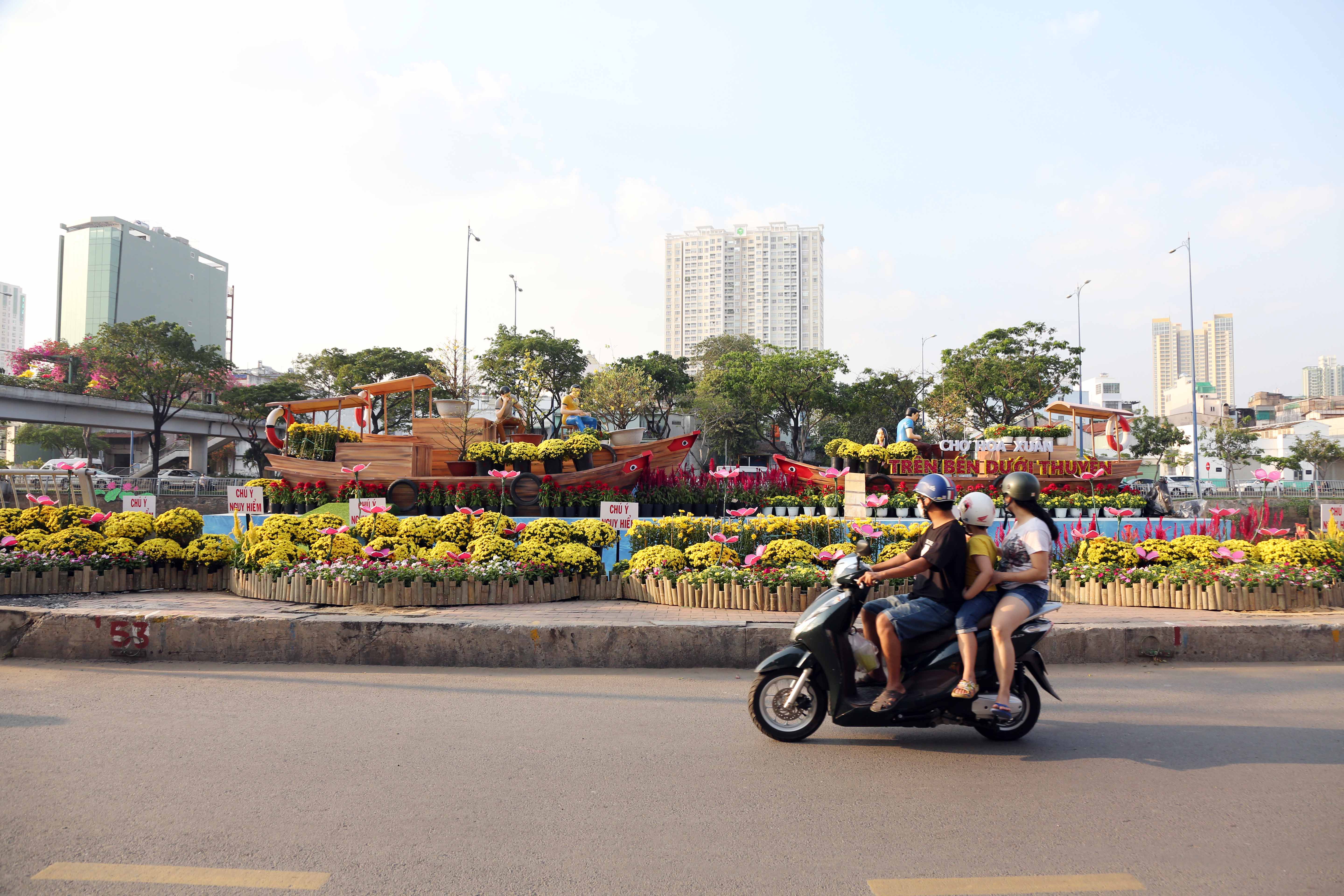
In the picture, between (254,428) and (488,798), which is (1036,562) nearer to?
(488,798)

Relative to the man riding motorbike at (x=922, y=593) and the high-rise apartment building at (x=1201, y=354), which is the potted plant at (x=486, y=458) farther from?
the high-rise apartment building at (x=1201, y=354)

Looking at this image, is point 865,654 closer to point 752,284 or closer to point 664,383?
point 664,383

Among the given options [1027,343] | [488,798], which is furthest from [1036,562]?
[1027,343]

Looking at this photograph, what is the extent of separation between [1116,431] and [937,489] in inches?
716

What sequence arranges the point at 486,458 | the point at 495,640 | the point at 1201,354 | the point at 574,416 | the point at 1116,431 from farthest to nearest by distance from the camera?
1. the point at 1201,354
2. the point at 1116,431
3. the point at 574,416
4. the point at 486,458
5. the point at 495,640

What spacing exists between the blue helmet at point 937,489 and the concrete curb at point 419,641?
2118mm

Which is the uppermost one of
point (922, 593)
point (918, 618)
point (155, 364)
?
point (155, 364)

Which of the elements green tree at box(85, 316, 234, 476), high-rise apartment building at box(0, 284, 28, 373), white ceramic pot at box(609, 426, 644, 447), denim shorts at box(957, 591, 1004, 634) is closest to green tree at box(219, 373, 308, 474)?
green tree at box(85, 316, 234, 476)

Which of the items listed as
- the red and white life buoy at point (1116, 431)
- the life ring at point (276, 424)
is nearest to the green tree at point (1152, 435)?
the red and white life buoy at point (1116, 431)

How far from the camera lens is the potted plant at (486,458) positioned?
52.6 feet

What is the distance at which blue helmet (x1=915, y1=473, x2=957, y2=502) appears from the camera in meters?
4.49

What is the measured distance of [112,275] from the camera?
88.4m

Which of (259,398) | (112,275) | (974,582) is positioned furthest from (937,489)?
(112,275)

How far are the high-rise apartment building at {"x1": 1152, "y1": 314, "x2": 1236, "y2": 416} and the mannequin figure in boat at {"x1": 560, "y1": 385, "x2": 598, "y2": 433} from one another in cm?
17075
